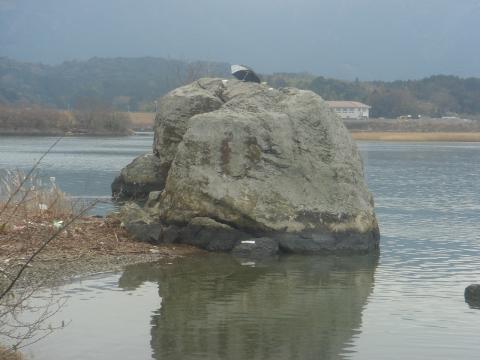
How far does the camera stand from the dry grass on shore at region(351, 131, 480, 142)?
12814 cm

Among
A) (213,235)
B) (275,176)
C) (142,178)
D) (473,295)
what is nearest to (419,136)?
(142,178)

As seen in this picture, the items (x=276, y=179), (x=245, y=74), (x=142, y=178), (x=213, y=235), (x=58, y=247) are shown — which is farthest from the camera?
(x=142, y=178)

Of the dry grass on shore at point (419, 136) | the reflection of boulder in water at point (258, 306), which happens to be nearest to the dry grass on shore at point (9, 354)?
the reflection of boulder in water at point (258, 306)

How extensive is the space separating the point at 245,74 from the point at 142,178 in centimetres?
687

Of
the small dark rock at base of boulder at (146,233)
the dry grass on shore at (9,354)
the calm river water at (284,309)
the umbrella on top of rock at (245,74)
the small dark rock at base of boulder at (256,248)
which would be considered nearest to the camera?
the dry grass on shore at (9,354)

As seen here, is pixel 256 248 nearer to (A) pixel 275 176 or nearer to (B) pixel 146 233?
(A) pixel 275 176

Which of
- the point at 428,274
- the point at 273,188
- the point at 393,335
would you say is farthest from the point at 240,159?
A: the point at 393,335

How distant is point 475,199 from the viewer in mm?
33281

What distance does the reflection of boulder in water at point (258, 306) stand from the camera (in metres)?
11.0

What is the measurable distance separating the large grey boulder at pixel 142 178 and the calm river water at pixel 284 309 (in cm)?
1072

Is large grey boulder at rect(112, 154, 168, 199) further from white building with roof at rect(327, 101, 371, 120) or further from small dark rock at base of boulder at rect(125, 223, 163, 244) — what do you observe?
white building with roof at rect(327, 101, 371, 120)

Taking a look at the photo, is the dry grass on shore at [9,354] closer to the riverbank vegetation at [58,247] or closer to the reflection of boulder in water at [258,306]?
the reflection of boulder in water at [258,306]

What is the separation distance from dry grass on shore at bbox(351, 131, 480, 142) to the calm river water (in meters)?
109

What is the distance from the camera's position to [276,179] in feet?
61.5
